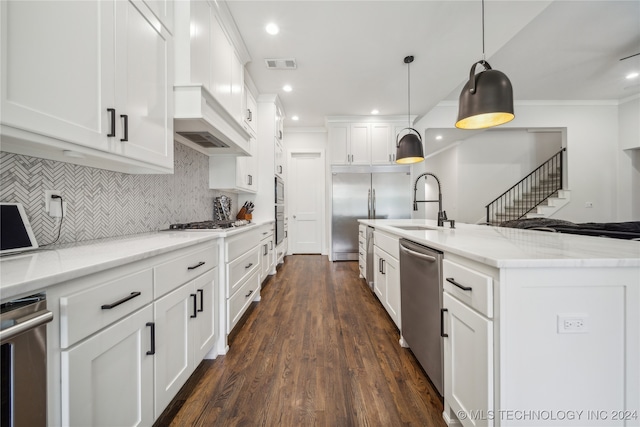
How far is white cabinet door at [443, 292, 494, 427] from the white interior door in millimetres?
4609

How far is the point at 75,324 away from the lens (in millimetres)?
752

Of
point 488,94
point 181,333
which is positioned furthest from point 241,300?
point 488,94

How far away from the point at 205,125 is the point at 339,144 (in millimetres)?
3555

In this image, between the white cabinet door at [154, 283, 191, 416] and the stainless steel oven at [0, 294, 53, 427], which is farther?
the white cabinet door at [154, 283, 191, 416]

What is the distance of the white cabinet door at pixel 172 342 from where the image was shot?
115 centimetres

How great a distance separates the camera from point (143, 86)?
4.65 feet

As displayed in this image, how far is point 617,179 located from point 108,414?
27.0 ft

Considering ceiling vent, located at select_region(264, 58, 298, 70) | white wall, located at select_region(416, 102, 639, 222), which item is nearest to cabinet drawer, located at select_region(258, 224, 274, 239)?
ceiling vent, located at select_region(264, 58, 298, 70)

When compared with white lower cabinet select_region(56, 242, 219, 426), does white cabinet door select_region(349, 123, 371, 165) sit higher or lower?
higher

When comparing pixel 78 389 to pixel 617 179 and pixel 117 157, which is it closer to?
pixel 117 157

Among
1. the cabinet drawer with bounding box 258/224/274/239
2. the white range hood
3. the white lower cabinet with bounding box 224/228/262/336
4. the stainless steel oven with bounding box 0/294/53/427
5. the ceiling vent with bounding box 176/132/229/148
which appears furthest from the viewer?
the cabinet drawer with bounding box 258/224/274/239

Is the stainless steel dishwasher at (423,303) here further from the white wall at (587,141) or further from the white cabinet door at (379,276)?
the white wall at (587,141)

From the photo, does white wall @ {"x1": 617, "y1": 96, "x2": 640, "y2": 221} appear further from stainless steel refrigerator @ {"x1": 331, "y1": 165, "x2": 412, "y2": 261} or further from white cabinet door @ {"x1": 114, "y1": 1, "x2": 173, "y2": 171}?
white cabinet door @ {"x1": 114, "y1": 1, "x2": 173, "y2": 171}

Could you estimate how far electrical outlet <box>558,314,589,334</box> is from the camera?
2.82ft
